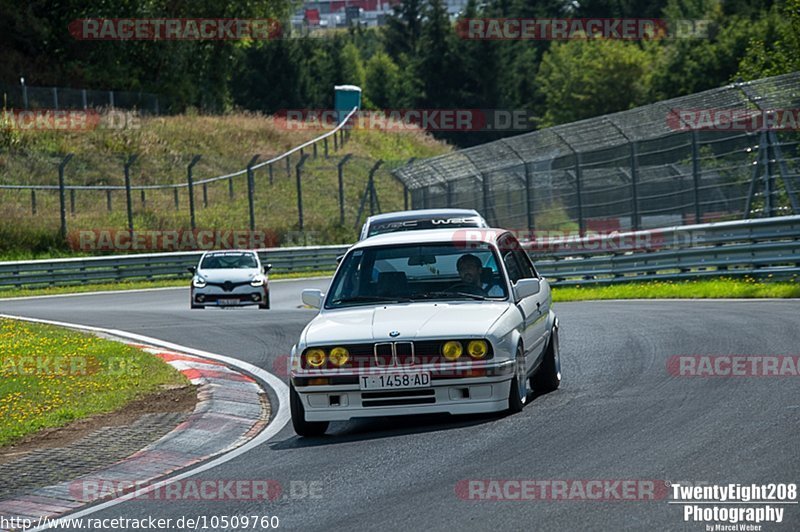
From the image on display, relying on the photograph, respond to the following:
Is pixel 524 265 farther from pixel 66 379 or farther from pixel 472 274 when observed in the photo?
pixel 66 379

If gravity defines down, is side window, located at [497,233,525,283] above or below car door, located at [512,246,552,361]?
above

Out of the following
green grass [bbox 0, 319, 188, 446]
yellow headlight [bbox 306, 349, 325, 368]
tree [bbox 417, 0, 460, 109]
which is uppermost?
tree [bbox 417, 0, 460, 109]

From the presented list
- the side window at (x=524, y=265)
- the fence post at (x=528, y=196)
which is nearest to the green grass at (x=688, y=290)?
the fence post at (x=528, y=196)

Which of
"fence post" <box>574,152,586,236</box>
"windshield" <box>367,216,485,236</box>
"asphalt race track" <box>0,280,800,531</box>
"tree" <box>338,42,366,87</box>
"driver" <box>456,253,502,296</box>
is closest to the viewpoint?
"asphalt race track" <box>0,280,800,531</box>

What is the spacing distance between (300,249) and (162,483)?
109ft

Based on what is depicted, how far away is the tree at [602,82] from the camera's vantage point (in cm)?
9194

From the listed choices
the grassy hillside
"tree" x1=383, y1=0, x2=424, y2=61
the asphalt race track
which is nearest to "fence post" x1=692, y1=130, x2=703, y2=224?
the asphalt race track

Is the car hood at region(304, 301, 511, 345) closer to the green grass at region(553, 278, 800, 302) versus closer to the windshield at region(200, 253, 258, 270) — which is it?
the green grass at region(553, 278, 800, 302)

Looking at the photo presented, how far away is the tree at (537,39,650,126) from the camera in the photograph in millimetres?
91938

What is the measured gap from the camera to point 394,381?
914 cm

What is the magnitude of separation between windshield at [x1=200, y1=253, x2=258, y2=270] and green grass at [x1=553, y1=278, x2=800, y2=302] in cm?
670

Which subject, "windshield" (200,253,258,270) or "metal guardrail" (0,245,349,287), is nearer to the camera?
"windshield" (200,253,258,270)

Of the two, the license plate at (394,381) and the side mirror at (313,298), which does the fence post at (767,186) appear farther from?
the license plate at (394,381)

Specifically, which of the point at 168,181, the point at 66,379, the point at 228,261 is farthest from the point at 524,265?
the point at 168,181
